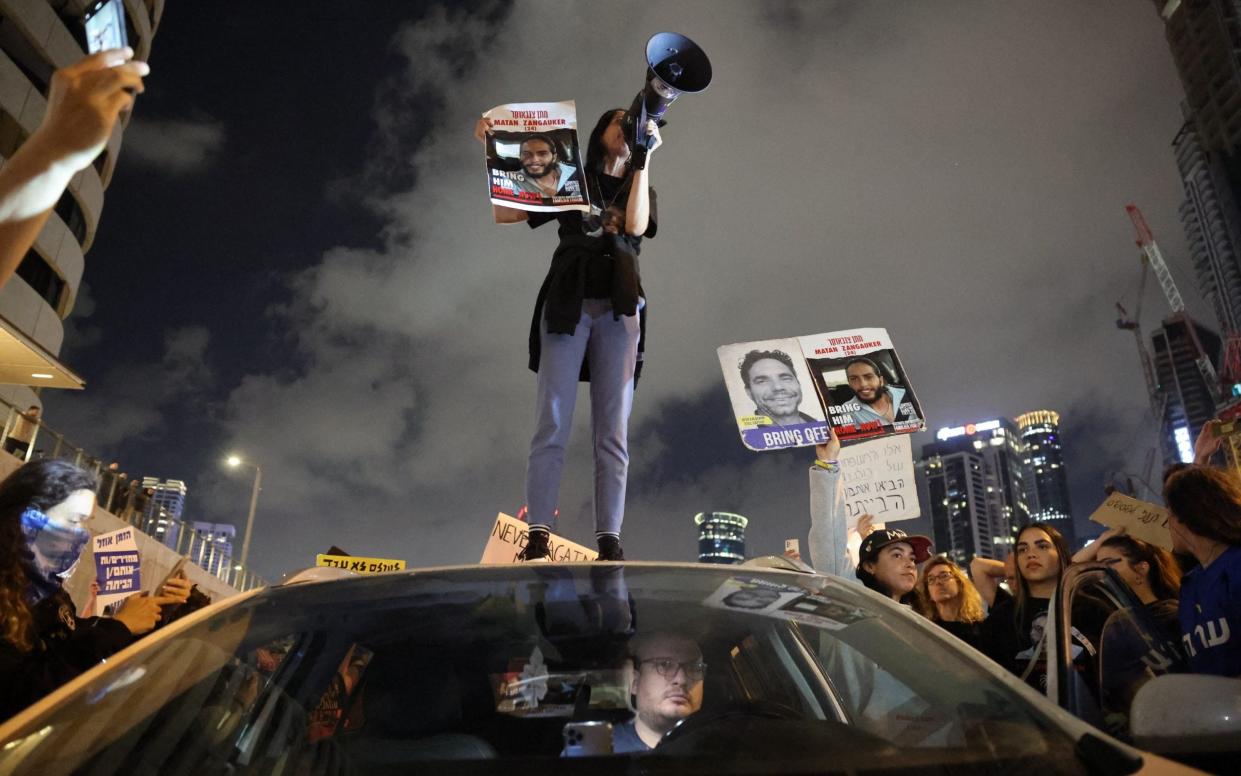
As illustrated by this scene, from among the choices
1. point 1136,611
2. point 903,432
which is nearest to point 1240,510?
point 1136,611

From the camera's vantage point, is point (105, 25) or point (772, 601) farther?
point (105, 25)

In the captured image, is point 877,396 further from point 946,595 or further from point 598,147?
point 598,147

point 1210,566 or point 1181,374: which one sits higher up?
point 1181,374

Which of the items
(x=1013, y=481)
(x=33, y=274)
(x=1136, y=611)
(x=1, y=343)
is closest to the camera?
(x=1136, y=611)

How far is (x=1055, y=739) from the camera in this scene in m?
1.25

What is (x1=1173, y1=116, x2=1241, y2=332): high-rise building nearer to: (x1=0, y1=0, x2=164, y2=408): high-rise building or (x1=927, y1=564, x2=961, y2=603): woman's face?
(x1=0, y1=0, x2=164, y2=408): high-rise building

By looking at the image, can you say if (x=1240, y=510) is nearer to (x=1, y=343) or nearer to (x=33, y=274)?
(x=1, y=343)

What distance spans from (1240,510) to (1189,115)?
182222mm

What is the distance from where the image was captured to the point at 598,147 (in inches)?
177

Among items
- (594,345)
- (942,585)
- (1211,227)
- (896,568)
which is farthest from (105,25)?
(1211,227)

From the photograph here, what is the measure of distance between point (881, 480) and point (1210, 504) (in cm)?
413

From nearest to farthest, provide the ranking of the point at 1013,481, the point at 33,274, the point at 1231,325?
the point at 33,274 < the point at 1231,325 < the point at 1013,481

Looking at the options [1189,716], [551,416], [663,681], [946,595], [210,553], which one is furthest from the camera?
[210,553]

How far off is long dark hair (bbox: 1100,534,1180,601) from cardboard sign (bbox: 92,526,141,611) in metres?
6.95
